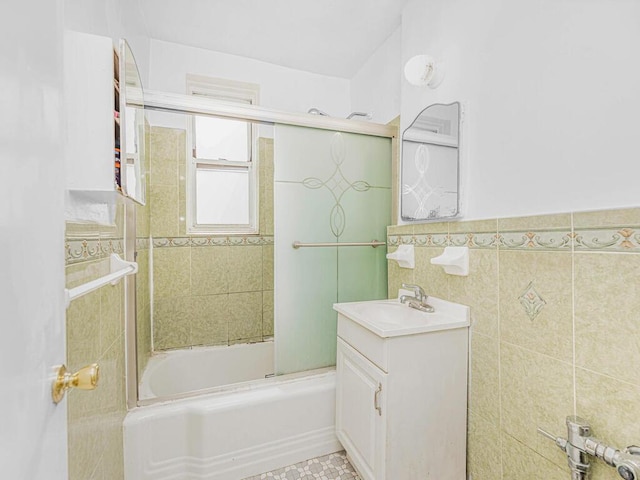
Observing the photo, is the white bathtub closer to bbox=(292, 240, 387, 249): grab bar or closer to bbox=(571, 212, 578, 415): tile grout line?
bbox=(292, 240, 387, 249): grab bar

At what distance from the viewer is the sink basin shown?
1146 mm

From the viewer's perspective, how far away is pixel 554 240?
0.93 m

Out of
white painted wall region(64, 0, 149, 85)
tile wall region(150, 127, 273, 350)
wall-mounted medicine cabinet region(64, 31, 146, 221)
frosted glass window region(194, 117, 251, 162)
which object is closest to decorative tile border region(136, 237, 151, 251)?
tile wall region(150, 127, 273, 350)

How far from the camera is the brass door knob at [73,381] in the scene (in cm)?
44

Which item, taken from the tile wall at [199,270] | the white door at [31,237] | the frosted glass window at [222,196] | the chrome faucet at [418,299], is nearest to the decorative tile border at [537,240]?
the chrome faucet at [418,299]

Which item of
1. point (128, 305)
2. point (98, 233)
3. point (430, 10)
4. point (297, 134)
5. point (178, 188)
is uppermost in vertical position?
point (430, 10)

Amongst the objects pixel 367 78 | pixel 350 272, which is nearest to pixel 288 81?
pixel 367 78

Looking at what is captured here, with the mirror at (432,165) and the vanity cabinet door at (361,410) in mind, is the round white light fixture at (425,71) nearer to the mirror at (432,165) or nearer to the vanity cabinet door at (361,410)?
the mirror at (432,165)

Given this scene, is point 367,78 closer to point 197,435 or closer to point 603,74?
point 603,74

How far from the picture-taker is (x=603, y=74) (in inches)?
32.4

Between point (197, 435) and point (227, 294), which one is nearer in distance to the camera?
point (197, 435)

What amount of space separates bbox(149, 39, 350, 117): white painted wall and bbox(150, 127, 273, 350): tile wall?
1.20ft

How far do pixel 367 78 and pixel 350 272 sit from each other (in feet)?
5.10

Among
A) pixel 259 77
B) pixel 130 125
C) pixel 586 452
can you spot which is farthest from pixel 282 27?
pixel 586 452
